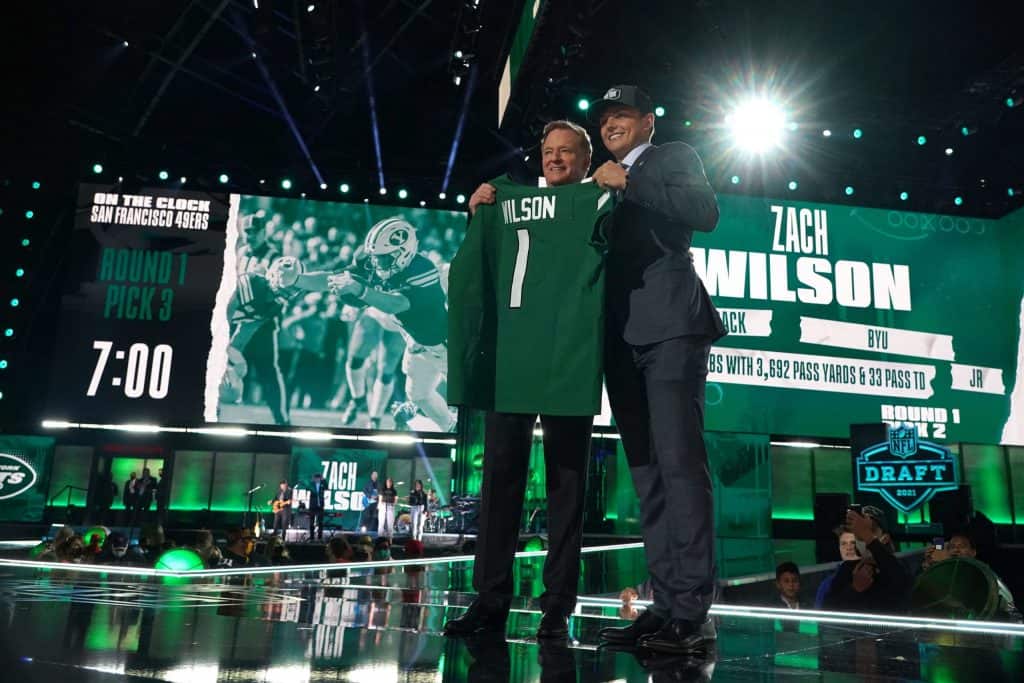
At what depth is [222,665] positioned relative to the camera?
1123 millimetres

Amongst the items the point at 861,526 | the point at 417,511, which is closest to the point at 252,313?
the point at 417,511

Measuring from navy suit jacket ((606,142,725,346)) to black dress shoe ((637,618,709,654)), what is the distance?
1.95 ft

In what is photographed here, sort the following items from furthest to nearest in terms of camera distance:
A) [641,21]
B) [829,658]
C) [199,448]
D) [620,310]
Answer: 1. [199,448]
2. [641,21]
3. [620,310]
4. [829,658]

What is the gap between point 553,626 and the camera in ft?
5.69

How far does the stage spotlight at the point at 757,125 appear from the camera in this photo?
32.8 feet

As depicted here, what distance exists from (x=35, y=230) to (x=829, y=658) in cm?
1327

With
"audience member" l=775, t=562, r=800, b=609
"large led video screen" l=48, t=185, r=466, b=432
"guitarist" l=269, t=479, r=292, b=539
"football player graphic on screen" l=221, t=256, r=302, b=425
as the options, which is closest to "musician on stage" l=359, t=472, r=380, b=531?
"guitarist" l=269, t=479, r=292, b=539

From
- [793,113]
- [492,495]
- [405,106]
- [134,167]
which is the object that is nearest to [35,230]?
[134,167]

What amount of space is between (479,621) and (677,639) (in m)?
0.46

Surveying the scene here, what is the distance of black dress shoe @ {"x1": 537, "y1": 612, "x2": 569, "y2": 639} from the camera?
1.70m

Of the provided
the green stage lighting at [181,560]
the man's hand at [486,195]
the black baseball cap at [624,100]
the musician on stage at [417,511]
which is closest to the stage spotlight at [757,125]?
the musician on stage at [417,511]

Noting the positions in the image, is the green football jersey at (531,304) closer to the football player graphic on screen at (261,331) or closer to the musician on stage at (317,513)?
the football player graphic on screen at (261,331)

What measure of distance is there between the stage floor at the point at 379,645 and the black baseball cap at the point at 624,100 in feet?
4.20

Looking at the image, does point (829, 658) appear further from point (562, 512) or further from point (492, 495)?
point (492, 495)
